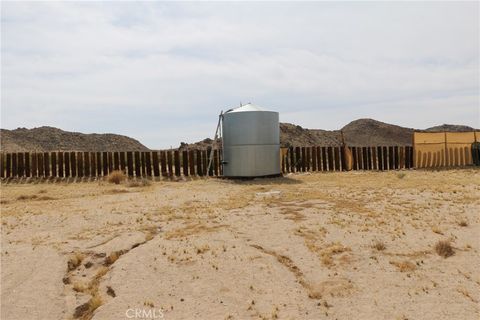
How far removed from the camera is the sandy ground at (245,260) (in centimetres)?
512

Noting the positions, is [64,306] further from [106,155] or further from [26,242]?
[106,155]

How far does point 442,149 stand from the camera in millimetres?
25094

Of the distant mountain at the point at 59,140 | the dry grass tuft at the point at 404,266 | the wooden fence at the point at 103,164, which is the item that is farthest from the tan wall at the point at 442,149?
the distant mountain at the point at 59,140

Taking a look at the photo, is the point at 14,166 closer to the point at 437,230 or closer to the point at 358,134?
the point at 437,230

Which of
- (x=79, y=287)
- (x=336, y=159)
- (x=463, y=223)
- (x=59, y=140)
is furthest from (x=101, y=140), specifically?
(x=463, y=223)

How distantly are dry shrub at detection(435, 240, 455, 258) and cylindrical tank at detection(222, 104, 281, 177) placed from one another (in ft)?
37.3

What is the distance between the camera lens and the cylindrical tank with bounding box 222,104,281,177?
17828 millimetres

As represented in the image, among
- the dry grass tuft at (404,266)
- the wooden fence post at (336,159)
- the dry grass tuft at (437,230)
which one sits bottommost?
the dry grass tuft at (404,266)

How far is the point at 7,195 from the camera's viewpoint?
550 inches

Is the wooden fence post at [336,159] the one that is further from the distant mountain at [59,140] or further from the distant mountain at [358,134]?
the distant mountain at [59,140]

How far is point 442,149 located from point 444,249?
20.5 meters

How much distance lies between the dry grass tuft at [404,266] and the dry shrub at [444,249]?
0.71 m

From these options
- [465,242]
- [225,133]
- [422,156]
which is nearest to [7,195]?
[225,133]

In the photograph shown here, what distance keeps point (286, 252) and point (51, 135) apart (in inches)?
2005
